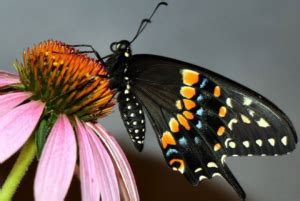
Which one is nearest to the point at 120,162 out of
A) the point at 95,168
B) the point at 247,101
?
the point at 95,168

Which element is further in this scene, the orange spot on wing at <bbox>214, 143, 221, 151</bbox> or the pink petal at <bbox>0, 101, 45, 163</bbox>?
the orange spot on wing at <bbox>214, 143, 221, 151</bbox>

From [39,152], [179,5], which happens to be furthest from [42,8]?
[39,152]

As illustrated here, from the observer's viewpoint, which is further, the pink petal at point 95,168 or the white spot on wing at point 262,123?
the white spot on wing at point 262,123

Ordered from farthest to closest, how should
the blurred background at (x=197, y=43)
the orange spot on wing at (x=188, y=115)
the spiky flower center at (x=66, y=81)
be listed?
the blurred background at (x=197, y=43) < the orange spot on wing at (x=188, y=115) < the spiky flower center at (x=66, y=81)

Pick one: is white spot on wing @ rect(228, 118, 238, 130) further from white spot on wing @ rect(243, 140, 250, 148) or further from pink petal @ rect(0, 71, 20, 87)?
pink petal @ rect(0, 71, 20, 87)

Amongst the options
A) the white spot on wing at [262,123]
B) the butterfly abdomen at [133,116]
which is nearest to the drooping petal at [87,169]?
the butterfly abdomen at [133,116]

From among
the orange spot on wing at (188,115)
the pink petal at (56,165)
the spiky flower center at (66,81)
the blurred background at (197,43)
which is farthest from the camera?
the blurred background at (197,43)

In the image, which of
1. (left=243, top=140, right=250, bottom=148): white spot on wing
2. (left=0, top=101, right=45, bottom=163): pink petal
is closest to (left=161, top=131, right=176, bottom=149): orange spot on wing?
(left=243, top=140, right=250, bottom=148): white spot on wing

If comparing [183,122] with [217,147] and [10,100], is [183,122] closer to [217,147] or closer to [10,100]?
[217,147]

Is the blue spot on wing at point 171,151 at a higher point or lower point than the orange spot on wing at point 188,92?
lower

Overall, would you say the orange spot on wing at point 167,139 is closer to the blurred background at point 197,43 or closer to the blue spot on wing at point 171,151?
the blue spot on wing at point 171,151

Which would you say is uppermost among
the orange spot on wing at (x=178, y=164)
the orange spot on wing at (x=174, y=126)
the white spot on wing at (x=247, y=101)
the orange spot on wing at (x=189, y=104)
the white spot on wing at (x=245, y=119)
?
the orange spot on wing at (x=189, y=104)
